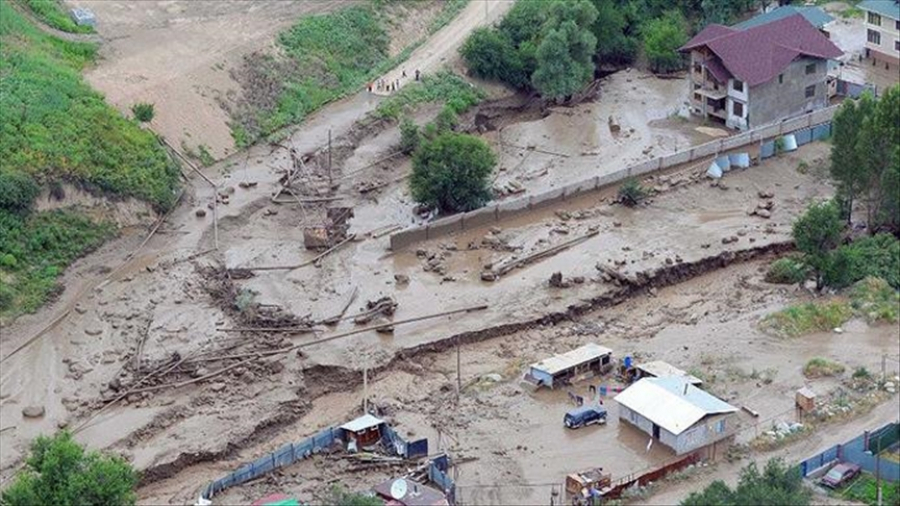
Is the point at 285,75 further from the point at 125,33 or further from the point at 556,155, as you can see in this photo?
the point at 556,155

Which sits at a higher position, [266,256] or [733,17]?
[733,17]

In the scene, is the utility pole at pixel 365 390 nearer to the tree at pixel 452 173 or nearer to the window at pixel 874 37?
the tree at pixel 452 173

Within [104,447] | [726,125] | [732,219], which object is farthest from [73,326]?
[726,125]

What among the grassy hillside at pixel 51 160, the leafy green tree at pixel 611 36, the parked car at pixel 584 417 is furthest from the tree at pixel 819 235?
the leafy green tree at pixel 611 36

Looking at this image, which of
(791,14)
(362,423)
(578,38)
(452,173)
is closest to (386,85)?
(578,38)

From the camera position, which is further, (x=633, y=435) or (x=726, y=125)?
(x=726, y=125)

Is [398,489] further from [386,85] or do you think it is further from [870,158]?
[386,85]
